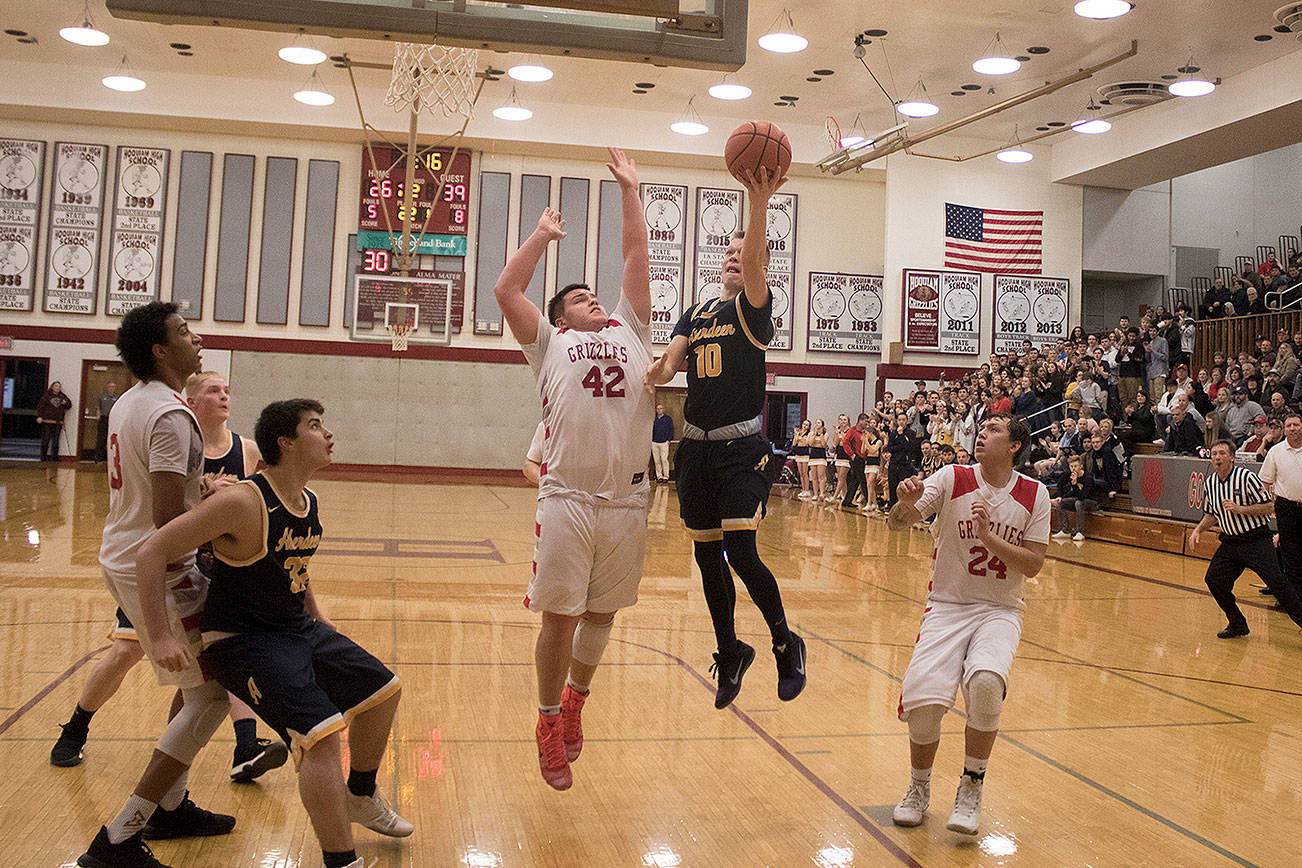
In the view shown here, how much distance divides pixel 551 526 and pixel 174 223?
20096 millimetres

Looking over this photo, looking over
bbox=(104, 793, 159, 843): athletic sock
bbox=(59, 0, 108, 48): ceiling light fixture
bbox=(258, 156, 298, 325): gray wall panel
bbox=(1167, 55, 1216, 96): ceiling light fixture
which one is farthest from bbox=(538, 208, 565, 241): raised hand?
bbox=(258, 156, 298, 325): gray wall panel

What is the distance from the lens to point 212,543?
10.2 feet

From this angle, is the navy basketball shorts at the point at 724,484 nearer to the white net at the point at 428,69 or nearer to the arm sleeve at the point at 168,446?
the arm sleeve at the point at 168,446

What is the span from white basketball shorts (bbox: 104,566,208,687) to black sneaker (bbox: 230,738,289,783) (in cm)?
66

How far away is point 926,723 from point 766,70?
1597 centimetres

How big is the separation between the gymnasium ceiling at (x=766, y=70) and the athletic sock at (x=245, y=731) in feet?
43.9

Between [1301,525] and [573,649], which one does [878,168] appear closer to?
[1301,525]

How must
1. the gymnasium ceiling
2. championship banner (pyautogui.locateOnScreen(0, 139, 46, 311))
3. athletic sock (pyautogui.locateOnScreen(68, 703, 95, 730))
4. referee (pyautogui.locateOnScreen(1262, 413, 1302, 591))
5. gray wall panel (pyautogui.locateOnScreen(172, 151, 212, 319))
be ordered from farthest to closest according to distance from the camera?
gray wall panel (pyautogui.locateOnScreen(172, 151, 212, 319))
championship banner (pyautogui.locateOnScreen(0, 139, 46, 311))
the gymnasium ceiling
referee (pyautogui.locateOnScreen(1262, 413, 1302, 591))
athletic sock (pyautogui.locateOnScreen(68, 703, 95, 730))

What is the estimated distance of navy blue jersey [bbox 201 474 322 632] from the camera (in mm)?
3111

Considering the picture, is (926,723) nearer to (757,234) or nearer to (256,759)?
(757,234)

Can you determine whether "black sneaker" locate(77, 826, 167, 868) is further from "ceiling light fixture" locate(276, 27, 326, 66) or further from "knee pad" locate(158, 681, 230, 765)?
"ceiling light fixture" locate(276, 27, 326, 66)

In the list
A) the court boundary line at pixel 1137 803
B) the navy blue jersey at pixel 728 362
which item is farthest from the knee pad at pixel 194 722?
the court boundary line at pixel 1137 803

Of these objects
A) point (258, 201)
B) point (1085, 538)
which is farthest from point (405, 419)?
point (1085, 538)

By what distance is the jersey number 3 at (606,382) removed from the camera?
3.95m
